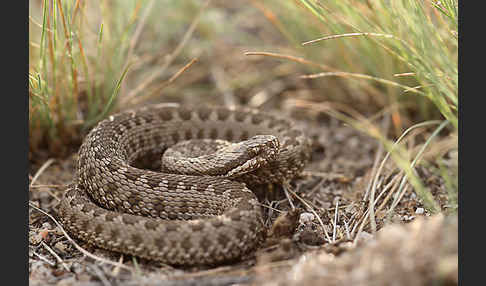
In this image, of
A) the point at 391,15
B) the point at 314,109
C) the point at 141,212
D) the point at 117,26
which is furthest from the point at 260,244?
the point at 117,26

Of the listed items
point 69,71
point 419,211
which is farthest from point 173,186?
point 419,211

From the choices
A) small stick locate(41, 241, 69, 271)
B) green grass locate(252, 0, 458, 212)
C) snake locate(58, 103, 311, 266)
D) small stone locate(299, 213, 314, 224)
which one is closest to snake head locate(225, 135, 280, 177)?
snake locate(58, 103, 311, 266)

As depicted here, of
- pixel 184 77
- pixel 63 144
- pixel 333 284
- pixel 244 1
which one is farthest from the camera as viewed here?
pixel 244 1

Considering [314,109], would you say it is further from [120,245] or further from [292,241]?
[120,245]

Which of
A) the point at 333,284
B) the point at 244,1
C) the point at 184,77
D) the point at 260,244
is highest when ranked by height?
the point at 244,1

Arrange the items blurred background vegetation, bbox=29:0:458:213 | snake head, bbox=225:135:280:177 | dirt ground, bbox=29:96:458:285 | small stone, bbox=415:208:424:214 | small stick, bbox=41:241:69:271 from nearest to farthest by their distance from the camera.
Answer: dirt ground, bbox=29:96:458:285, small stick, bbox=41:241:69:271, blurred background vegetation, bbox=29:0:458:213, small stone, bbox=415:208:424:214, snake head, bbox=225:135:280:177

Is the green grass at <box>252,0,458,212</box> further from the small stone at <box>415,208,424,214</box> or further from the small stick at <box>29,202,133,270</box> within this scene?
the small stick at <box>29,202,133,270</box>

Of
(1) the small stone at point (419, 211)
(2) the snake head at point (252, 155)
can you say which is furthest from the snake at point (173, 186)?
(1) the small stone at point (419, 211)
